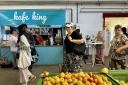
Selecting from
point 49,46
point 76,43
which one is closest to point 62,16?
point 49,46

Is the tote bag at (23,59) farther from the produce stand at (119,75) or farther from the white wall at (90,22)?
the white wall at (90,22)

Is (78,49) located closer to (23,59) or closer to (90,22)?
(23,59)

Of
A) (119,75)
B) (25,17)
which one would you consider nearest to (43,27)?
(25,17)

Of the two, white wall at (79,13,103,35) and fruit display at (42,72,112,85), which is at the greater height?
white wall at (79,13,103,35)

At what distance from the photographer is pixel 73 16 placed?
15445 mm

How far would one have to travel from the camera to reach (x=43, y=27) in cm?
1193

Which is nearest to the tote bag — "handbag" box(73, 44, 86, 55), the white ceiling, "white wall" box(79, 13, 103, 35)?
"handbag" box(73, 44, 86, 55)

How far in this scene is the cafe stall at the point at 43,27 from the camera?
11.5 metres

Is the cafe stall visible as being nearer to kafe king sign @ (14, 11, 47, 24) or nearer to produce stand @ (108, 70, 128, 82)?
kafe king sign @ (14, 11, 47, 24)

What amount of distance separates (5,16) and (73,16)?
15.4 feet

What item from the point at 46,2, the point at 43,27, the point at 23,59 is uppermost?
the point at 46,2

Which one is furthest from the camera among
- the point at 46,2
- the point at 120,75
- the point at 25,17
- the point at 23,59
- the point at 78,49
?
the point at 46,2

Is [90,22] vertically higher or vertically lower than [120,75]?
higher

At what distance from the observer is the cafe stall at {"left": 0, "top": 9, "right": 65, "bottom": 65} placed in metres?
11.5
